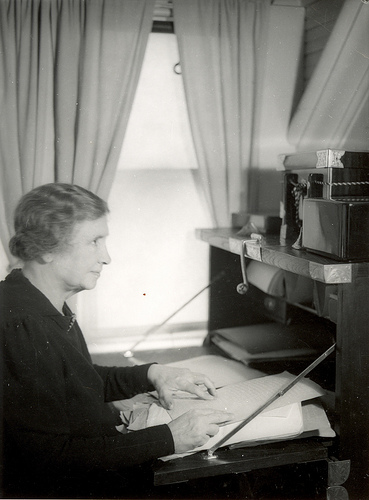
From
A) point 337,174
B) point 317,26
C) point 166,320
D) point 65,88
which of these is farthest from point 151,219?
point 317,26

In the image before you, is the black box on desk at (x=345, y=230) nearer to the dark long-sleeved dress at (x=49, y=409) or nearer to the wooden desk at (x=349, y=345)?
the wooden desk at (x=349, y=345)

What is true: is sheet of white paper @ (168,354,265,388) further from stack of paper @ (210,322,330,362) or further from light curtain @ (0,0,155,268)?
light curtain @ (0,0,155,268)

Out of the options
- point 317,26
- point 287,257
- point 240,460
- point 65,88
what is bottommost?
point 240,460

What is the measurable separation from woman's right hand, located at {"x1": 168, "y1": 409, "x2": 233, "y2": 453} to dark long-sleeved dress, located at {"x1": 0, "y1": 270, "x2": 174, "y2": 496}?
0.03 meters

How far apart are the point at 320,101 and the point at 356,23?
0.32m

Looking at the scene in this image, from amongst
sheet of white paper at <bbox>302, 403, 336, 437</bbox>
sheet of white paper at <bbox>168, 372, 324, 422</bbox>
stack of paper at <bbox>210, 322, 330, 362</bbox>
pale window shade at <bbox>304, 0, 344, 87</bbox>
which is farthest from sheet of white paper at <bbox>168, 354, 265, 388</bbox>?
pale window shade at <bbox>304, 0, 344, 87</bbox>

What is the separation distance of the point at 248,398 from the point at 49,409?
61cm

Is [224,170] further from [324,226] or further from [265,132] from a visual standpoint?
[324,226]

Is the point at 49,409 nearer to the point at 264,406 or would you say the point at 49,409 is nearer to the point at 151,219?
the point at 264,406

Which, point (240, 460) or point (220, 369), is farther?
point (220, 369)

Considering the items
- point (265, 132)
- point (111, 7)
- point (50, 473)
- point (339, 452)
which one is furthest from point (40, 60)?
point (339, 452)

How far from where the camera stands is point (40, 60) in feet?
6.19

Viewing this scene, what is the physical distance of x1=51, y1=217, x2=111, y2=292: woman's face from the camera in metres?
1.50

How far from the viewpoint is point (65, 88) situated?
1.93 m
